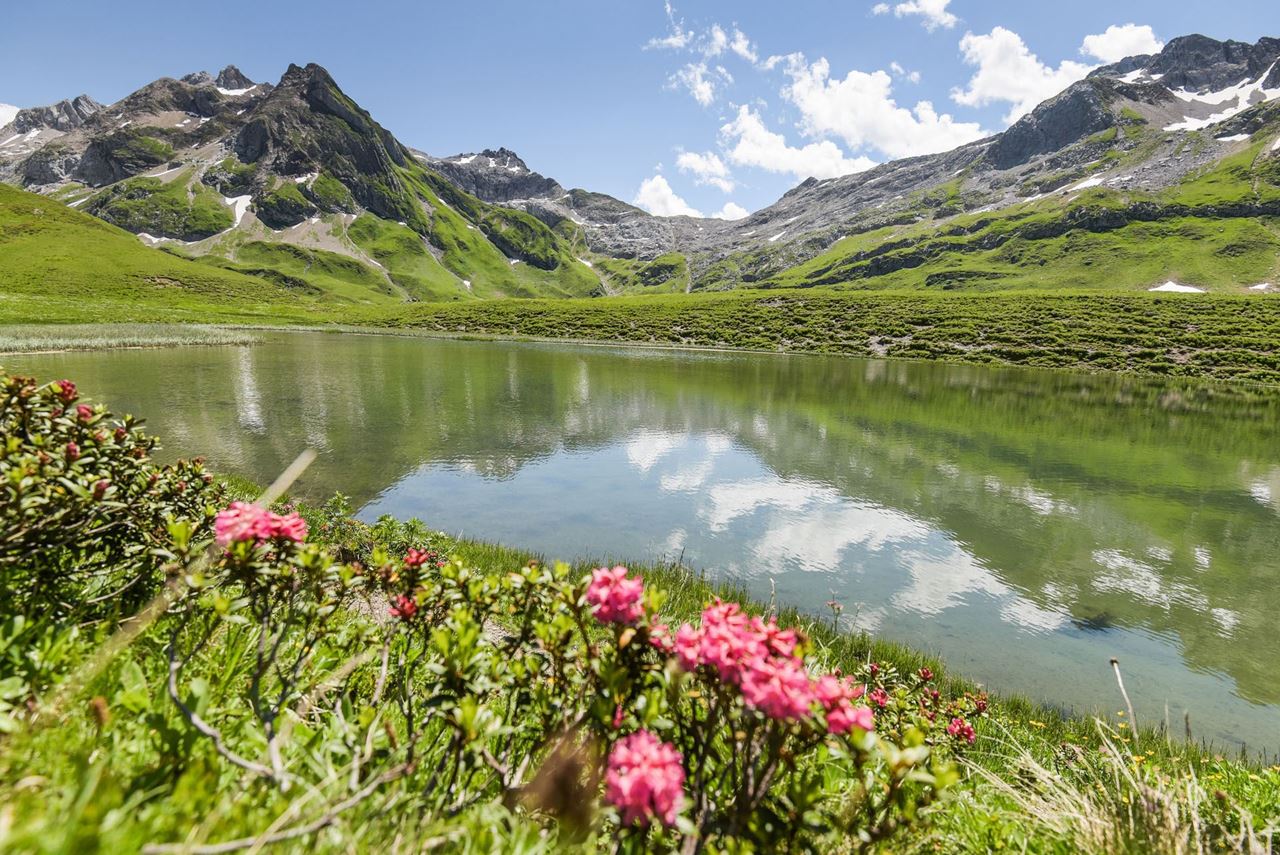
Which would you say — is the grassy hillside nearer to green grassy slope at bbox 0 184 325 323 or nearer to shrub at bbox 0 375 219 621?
green grassy slope at bbox 0 184 325 323

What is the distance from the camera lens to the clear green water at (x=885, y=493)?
10.5 m

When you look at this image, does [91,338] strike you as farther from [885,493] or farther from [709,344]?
[709,344]

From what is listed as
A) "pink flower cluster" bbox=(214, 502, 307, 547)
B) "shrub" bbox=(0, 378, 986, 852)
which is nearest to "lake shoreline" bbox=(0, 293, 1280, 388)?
"shrub" bbox=(0, 378, 986, 852)

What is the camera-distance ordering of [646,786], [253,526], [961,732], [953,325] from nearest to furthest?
[646,786], [253,526], [961,732], [953,325]

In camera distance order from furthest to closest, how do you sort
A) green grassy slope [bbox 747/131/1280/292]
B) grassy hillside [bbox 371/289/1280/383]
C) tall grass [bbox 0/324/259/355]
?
1. green grassy slope [bbox 747/131/1280/292]
2. grassy hillside [bbox 371/289/1280/383]
3. tall grass [bbox 0/324/259/355]

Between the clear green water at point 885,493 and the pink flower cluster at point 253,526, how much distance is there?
31.5 ft

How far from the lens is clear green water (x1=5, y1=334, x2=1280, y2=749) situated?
1055 cm

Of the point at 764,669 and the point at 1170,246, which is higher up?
the point at 1170,246

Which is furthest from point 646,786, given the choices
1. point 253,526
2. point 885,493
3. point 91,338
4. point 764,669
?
point 91,338

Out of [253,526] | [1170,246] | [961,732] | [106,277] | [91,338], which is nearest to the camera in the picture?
[253,526]

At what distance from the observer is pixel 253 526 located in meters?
3.41

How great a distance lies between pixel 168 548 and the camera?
471 centimetres

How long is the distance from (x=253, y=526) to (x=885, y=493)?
19329 millimetres

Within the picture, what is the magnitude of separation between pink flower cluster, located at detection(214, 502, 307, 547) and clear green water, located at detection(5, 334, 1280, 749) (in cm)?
960
